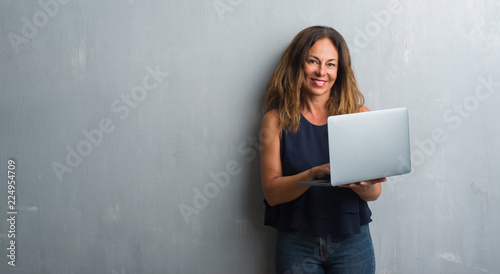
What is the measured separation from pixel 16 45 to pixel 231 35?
0.92 m

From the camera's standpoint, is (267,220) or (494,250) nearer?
(267,220)

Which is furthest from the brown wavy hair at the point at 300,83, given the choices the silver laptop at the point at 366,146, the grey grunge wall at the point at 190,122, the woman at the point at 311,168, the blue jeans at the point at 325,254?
the blue jeans at the point at 325,254

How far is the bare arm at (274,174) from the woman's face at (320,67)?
175mm

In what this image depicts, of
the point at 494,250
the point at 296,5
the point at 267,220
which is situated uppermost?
the point at 296,5

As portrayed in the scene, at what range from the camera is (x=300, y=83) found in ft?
4.64

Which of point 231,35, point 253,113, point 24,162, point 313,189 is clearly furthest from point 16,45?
point 313,189

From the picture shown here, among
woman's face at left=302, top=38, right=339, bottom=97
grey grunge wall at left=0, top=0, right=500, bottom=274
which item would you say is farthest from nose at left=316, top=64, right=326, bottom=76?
grey grunge wall at left=0, top=0, right=500, bottom=274

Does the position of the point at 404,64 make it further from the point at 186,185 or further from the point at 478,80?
the point at 186,185

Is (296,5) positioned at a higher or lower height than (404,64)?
higher

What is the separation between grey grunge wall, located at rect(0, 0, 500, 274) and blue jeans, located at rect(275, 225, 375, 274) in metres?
0.35

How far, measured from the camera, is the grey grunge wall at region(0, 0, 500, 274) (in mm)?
1610

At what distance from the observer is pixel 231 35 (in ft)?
5.28

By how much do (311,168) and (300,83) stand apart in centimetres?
34

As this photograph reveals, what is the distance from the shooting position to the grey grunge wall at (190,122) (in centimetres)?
161
